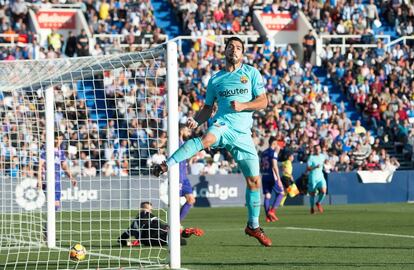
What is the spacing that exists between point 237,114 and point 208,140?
0.65 metres

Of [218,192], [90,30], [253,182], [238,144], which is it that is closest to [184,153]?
[238,144]

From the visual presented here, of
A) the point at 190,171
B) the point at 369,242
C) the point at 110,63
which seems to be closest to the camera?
the point at 110,63

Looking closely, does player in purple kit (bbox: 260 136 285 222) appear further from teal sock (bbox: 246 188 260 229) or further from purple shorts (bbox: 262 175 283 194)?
teal sock (bbox: 246 188 260 229)

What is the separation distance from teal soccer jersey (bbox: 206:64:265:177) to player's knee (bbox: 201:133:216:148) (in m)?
0.19

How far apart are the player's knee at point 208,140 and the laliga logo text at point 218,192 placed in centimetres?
2170

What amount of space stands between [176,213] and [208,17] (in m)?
30.3

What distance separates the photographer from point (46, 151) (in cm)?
1792

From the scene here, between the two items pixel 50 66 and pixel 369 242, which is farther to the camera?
pixel 369 242

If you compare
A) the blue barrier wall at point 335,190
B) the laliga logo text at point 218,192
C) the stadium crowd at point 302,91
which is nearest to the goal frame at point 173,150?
the stadium crowd at point 302,91

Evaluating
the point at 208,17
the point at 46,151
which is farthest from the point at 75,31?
the point at 46,151

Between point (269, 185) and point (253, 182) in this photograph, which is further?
point (269, 185)

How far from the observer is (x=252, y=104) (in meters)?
13.4

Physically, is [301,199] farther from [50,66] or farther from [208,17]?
[50,66]

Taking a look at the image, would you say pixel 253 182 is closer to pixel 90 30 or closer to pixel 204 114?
pixel 204 114
